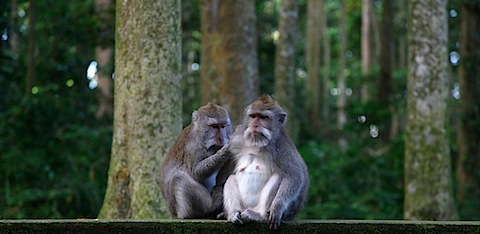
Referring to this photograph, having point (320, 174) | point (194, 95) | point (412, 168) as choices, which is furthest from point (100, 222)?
point (194, 95)

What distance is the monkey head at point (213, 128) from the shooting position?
20.9ft

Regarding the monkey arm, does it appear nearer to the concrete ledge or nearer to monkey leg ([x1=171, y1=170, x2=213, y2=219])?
monkey leg ([x1=171, y1=170, x2=213, y2=219])

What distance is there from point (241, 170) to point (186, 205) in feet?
1.90

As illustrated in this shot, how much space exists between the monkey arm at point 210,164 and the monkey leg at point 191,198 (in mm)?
84

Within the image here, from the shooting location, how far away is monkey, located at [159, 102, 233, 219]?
6242 millimetres

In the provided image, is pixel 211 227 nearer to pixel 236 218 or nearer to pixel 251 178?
pixel 236 218

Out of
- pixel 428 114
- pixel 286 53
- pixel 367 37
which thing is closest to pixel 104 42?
pixel 286 53

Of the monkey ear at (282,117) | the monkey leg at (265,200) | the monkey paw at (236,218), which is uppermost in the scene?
the monkey ear at (282,117)

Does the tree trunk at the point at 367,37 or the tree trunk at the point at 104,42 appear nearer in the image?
the tree trunk at the point at 104,42

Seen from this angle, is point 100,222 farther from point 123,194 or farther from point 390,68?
point 390,68

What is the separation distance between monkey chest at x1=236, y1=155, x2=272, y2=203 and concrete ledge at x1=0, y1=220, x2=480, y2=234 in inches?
12.8

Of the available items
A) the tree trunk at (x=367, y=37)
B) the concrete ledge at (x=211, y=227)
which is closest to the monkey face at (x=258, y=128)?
the concrete ledge at (x=211, y=227)

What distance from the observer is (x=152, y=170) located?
7.93 metres

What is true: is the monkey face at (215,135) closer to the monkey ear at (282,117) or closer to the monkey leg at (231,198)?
the monkey leg at (231,198)
